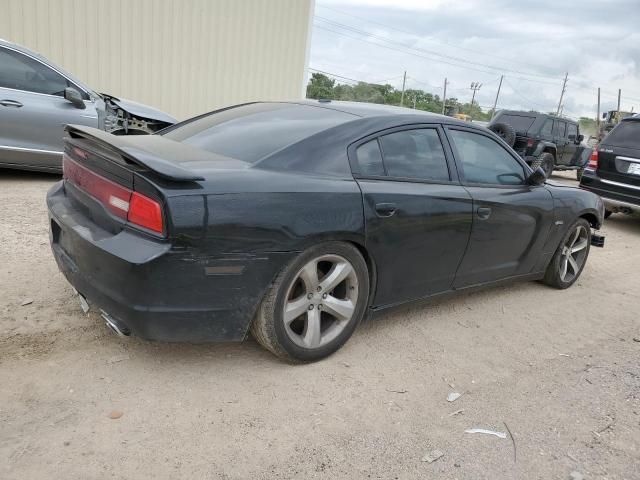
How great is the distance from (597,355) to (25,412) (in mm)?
3449

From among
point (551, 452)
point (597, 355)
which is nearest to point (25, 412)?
point (551, 452)

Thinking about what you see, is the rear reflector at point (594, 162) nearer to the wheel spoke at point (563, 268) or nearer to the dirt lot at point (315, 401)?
the wheel spoke at point (563, 268)

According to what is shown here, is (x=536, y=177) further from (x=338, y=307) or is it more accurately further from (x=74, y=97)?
(x=74, y=97)

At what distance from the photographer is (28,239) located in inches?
177

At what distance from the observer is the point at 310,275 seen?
2.84 meters

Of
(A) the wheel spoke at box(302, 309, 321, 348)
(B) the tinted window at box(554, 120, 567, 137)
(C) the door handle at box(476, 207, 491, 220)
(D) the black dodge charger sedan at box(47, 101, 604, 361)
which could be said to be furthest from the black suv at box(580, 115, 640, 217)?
(A) the wheel spoke at box(302, 309, 321, 348)

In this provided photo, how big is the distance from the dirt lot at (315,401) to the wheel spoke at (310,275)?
49 centimetres

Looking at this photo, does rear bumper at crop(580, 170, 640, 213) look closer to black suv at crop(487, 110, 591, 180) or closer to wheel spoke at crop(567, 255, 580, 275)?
wheel spoke at crop(567, 255, 580, 275)

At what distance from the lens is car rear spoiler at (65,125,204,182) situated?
2.38 meters

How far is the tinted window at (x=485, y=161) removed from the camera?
12.3 feet

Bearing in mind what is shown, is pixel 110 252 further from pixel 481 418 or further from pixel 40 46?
pixel 40 46

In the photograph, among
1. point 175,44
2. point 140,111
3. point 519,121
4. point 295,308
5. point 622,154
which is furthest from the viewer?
point 519,121

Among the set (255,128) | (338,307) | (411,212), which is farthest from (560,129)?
(338,307)

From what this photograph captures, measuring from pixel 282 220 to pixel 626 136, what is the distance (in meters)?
7.45
